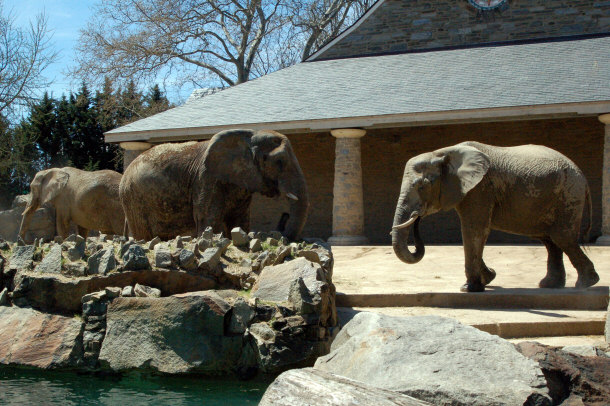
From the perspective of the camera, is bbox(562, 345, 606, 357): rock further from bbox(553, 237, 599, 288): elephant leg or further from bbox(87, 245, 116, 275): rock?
bbox(87, 245, 116, 275): rock

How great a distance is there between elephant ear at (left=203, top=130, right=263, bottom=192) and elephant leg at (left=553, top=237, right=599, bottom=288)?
3.38 metres

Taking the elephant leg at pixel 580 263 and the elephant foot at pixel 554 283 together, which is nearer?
the elephant leg at pixel 580 263

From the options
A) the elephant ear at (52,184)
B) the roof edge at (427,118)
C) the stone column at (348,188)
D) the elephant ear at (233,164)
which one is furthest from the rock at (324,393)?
the stone column at (348,188)

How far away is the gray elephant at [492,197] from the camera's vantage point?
305 inches

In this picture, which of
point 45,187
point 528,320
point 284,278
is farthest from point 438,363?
point 45,187

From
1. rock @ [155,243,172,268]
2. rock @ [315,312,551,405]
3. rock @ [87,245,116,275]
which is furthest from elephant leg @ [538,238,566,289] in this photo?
rock @ [87,245,116,275]

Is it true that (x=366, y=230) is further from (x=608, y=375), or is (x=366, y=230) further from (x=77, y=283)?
(x=608, y=375)

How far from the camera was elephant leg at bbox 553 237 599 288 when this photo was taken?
7875 mm

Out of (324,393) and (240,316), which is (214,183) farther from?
(324,393)

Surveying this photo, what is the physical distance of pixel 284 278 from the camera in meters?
6.17

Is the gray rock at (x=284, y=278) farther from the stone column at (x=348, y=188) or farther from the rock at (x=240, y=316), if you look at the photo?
the stone column at (x=348, y=188)

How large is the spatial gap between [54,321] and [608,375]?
13.8ft

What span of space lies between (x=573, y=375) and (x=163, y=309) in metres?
3.01

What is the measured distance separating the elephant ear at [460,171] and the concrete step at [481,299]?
38.5 inches
